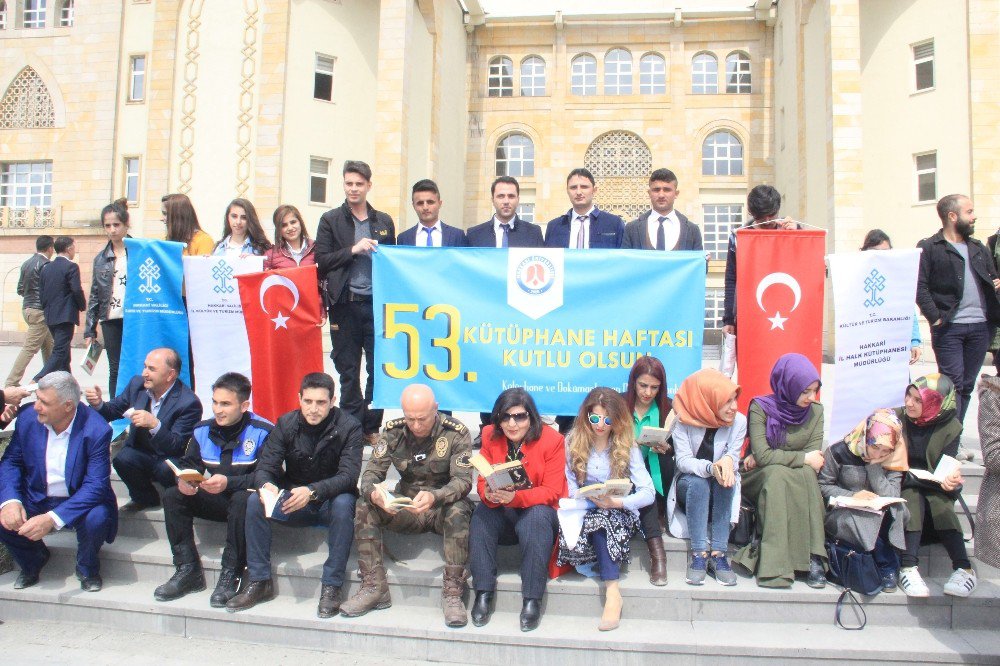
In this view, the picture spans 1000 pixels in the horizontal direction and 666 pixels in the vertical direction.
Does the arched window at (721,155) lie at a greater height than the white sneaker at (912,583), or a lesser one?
greater

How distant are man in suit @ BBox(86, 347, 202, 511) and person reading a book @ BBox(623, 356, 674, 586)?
3.12 m

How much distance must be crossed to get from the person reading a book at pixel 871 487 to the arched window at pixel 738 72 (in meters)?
24.7

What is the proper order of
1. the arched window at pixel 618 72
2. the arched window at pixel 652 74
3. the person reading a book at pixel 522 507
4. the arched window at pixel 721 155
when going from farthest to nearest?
the arched window at pixel 618 72 → the arched window at pixel 652 74 → the arched window at pixel 721 155 → the person reading a book at pixel 522 507

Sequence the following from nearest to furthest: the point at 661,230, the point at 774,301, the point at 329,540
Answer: the point at 329,540
the point at 774,301
the point at 661,230

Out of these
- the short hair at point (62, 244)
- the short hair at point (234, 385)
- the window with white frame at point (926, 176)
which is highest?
the window with white frame at point (926, 176)

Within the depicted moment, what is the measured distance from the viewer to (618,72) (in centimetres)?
2673

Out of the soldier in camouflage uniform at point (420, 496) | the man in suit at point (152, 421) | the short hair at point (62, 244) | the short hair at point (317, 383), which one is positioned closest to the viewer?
the soldier in camouflage uniform at point (420, 496)

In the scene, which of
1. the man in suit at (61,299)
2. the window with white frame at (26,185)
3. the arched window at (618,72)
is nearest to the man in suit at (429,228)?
the man in suit at (61,299)

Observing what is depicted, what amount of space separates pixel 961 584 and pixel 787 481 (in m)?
1.03

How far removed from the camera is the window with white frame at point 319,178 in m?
20.8

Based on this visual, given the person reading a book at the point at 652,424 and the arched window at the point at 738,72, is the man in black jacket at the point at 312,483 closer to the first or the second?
the person reading a book at the point at 652,424

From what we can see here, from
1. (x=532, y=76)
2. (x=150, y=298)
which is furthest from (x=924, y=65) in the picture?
(x=150, y=298)

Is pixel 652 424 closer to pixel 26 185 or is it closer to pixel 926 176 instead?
pixel 926 176

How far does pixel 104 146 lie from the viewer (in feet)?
72.4
